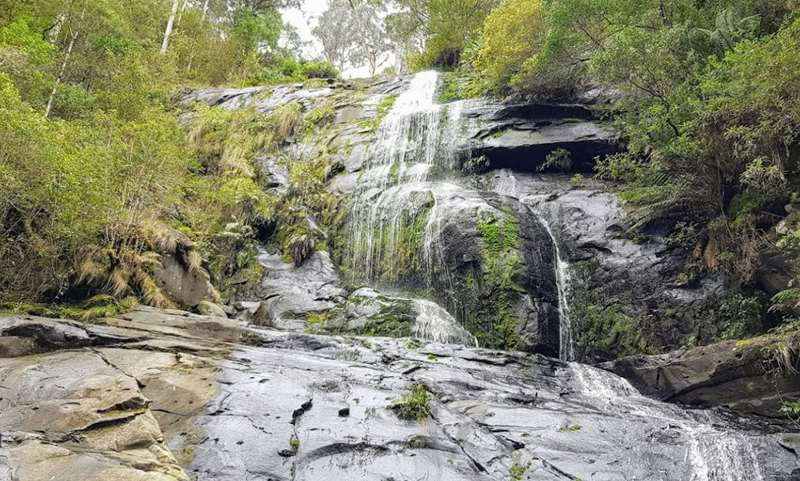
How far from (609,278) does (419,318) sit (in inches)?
178

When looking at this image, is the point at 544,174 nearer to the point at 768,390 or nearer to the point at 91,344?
the point at 768,390

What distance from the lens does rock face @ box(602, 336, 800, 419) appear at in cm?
728

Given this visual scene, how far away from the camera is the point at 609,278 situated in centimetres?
1192

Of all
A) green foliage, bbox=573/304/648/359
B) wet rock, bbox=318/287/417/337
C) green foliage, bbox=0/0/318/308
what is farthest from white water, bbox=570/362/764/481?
green foliage, bbox=0/0/318/308

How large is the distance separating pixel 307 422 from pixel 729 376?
635 cm

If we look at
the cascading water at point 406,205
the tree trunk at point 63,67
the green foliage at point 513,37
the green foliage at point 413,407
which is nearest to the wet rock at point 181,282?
the cascading water at point 406,205

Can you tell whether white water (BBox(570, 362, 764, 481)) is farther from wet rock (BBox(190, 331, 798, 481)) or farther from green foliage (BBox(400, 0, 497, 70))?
green foliage (BBox(400, 0, 497, 70))

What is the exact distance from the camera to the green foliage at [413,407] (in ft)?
20.0

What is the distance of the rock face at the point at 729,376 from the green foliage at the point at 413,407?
448 cm

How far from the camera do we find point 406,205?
564 inches

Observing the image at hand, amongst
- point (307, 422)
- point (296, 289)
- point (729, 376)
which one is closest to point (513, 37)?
point (296, 289)

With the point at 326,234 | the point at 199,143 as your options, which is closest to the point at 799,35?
the point at 326,234

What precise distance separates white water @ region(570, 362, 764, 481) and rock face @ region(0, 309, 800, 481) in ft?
0.06

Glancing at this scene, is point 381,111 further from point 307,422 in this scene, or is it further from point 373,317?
point 307,422
